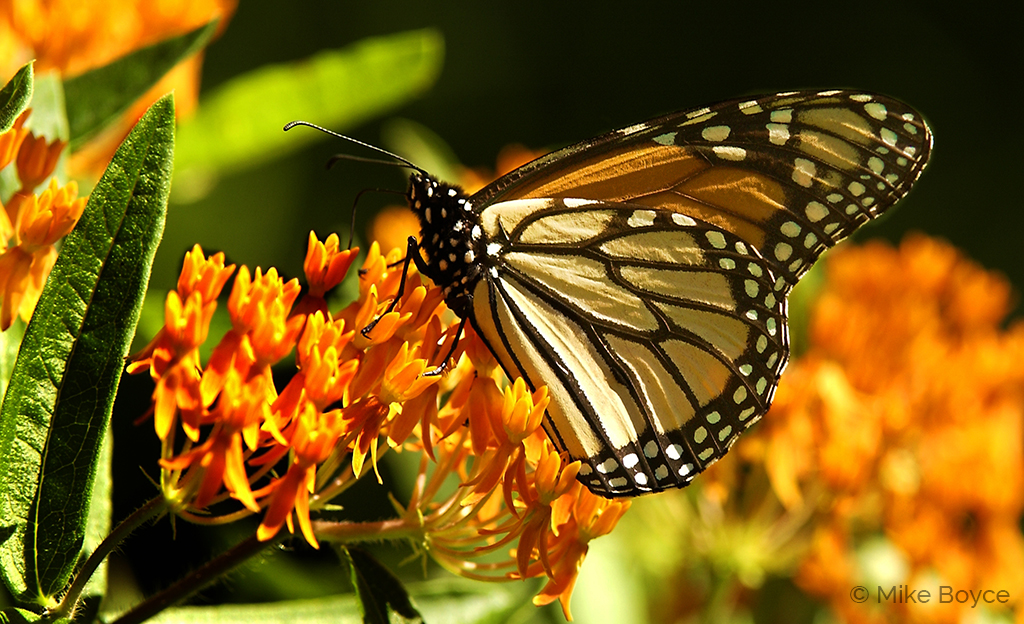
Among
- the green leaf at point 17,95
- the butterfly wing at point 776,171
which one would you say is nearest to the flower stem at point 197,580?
the green leaf at point 17,95

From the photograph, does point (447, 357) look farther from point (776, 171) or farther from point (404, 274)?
point (776, 171)

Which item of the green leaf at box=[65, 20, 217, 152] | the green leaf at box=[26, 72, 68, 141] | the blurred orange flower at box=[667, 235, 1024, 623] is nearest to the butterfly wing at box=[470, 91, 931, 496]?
the blurred orange flower at box=[667, 235, 1024, 623]

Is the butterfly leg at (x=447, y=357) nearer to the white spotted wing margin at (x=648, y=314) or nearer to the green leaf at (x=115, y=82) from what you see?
the white spotted wing margin at (x=648, y=314)

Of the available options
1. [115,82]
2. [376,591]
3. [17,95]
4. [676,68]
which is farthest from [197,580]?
[676,68]

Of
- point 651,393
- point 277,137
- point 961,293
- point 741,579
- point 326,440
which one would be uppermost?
point 277,137

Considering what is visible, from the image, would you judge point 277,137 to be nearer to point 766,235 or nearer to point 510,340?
point 510,340

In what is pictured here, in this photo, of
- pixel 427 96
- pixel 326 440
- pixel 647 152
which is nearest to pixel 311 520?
pixel 326 440
